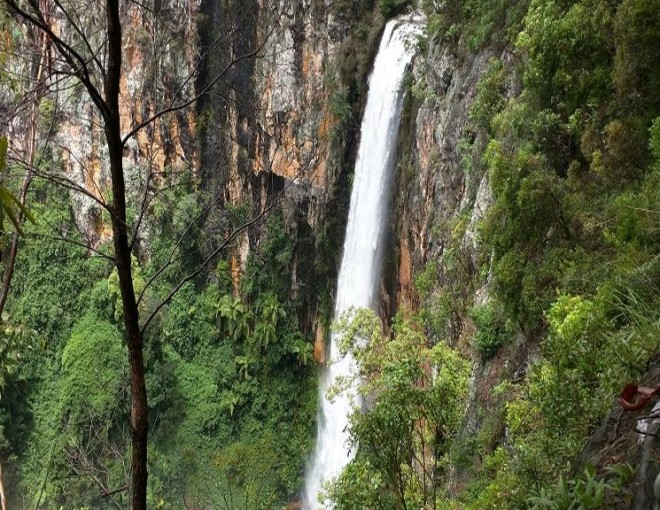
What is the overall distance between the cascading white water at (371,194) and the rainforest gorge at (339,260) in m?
0.62

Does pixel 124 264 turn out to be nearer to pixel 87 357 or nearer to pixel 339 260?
pixel 339 260

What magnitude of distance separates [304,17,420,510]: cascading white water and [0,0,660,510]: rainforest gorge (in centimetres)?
62

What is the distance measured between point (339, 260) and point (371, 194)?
3248mm

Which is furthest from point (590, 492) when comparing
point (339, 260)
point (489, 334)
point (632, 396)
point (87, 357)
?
point (87, 357)

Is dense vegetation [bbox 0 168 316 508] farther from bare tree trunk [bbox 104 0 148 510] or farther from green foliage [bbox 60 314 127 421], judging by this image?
bare tree trunk [bbox 104 0 148 510]

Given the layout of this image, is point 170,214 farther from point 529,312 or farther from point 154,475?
point 529,312

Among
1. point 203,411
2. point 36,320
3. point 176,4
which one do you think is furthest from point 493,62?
point 36,320

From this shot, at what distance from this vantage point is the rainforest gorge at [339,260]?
292cm

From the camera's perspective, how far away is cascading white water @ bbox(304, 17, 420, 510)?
15.5 m

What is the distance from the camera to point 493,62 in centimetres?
961

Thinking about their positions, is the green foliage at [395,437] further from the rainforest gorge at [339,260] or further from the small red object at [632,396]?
the small red object at [632,396]

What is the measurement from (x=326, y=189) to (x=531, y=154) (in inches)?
512

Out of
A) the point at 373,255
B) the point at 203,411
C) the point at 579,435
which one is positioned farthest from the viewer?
the point at 203,411

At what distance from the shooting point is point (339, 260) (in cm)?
1894
